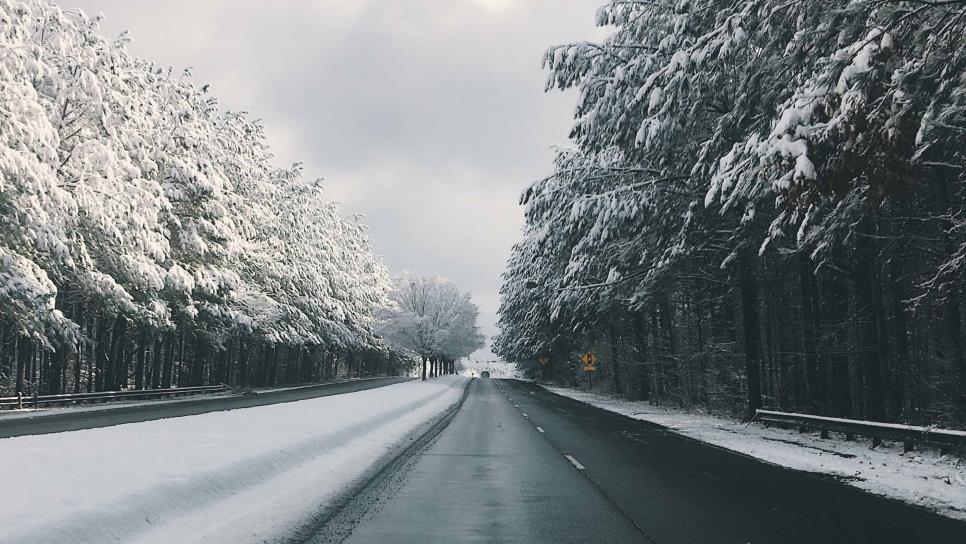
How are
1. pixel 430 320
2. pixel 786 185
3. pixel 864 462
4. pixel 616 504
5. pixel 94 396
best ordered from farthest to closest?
pixel 430 320, pixel 94 396, pixel 864 462, pixel 786 185, pixel 616 504

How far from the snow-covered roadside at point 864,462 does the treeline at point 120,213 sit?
1968 cm

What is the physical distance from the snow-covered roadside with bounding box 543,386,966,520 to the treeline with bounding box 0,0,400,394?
19678 mm

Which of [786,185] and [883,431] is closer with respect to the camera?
[786,185]

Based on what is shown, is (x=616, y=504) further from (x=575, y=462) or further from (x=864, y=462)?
(x=864, y=462)

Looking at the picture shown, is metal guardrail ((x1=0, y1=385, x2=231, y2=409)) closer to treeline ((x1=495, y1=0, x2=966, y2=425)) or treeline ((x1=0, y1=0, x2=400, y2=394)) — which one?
treeline ((x1=0, y1=0, x2=400, y2=394))

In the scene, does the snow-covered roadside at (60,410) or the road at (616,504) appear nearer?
the road at (616,504)

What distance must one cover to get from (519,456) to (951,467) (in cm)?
699

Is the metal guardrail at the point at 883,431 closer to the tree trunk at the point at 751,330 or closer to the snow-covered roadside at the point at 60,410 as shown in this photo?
the tree trunk at the point at 751,330

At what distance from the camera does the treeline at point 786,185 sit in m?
8.77

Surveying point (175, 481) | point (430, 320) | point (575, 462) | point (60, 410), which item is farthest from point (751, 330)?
point (430, 320)

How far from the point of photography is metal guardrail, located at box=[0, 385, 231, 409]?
24.1 m

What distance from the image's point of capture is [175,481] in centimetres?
740

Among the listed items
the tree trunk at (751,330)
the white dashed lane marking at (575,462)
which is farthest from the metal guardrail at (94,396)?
the tree trunk at (751,330)

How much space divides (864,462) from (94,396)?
89.5 ft
